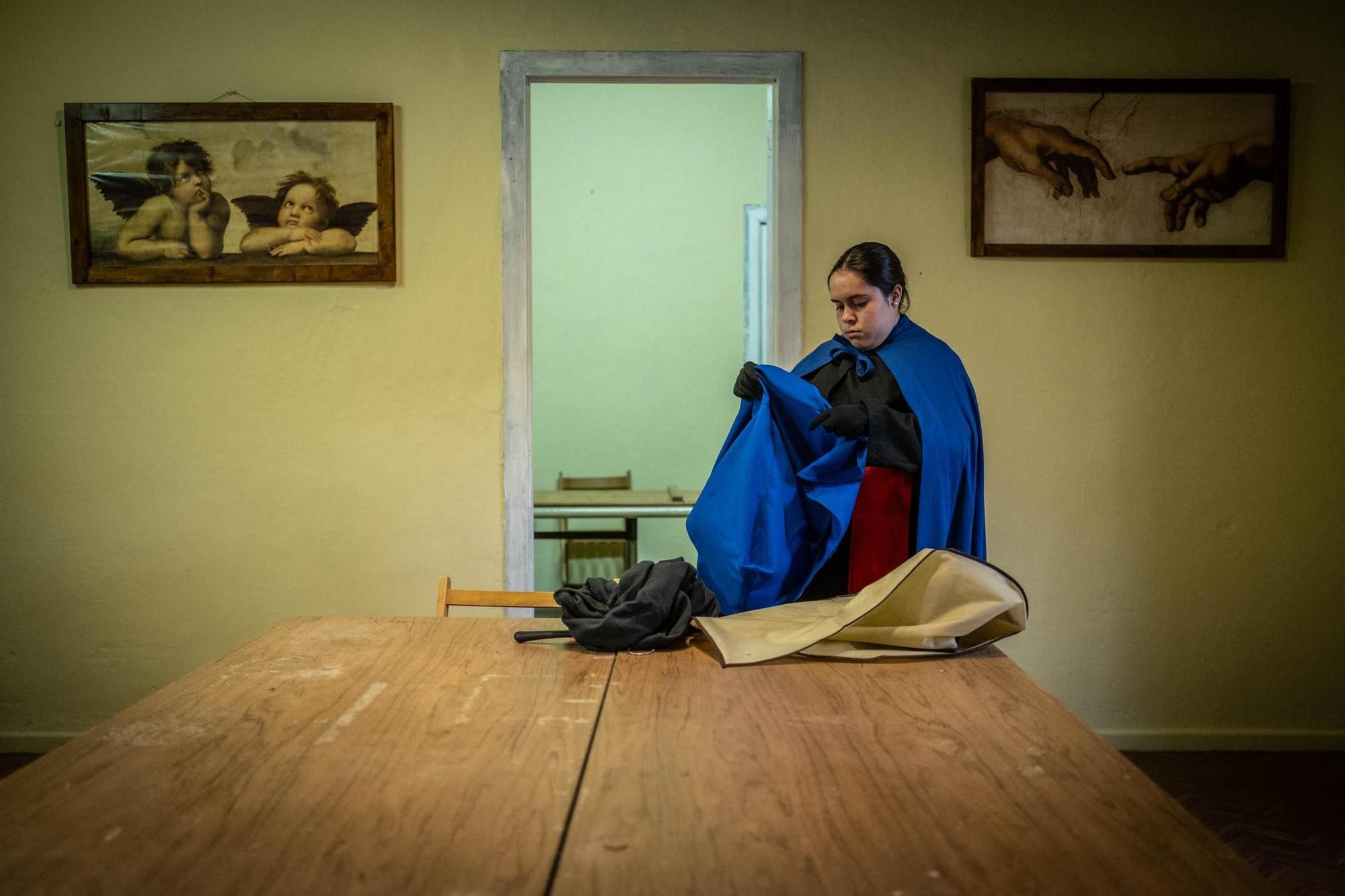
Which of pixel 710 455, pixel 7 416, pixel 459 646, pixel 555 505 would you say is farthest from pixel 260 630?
pixel 710 455

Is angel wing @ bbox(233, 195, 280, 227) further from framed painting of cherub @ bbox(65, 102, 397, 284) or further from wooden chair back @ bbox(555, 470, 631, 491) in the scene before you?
wooden chair back @ bbox(555, 470, 631, 491)

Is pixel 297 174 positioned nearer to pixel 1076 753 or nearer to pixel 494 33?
pixel 494 33

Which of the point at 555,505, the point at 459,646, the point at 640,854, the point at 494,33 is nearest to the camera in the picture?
the point at 640,854

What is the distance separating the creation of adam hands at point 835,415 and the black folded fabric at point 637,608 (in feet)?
2.20

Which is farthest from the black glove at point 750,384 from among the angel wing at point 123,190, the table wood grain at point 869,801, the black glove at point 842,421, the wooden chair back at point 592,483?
the wooden chair back at point 592,483

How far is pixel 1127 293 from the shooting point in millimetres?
3617

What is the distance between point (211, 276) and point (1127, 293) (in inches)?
131

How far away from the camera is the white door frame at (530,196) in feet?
11.6

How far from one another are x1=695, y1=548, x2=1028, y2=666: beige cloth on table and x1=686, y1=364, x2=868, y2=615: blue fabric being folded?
487 millimetres

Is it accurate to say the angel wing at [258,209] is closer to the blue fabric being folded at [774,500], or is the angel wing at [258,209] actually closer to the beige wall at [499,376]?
the beige wall at [499,376]

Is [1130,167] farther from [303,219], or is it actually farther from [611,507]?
[303,219]

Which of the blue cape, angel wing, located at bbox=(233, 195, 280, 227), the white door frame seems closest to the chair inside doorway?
the white door frame

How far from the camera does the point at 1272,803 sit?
125 inches

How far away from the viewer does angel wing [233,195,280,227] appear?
358 cm
